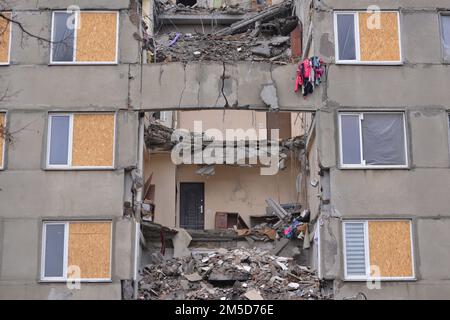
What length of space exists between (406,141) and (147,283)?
8.23 meters

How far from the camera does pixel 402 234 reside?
1958 cm

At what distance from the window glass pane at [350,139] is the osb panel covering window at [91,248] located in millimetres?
6656

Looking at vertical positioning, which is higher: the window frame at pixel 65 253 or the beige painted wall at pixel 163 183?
the beige painted wall at pixel 163 183

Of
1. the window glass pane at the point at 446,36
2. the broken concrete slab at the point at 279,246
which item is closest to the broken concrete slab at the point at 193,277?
A: the broken concrete slab at the point at 279,246

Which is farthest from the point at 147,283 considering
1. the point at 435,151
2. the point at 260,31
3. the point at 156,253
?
the point at 260,31

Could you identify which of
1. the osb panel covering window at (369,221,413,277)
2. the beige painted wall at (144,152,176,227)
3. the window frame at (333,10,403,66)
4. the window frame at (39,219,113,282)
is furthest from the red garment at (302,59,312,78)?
the beige painted wall at (144,152,176,227)

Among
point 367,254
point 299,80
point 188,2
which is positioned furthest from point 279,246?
point 188,2

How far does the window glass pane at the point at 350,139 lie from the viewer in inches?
794

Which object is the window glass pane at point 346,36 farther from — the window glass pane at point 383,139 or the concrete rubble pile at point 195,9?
the concrete rubble pile at point 195,9

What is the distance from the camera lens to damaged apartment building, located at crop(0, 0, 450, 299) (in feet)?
63.7

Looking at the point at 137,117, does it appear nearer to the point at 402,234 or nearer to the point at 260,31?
the point at 402,234

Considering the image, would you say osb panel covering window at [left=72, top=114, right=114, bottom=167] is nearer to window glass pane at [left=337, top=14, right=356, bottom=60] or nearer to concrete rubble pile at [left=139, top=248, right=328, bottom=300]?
concrete rubble pile at [left=139, top=248, right=328, bottom=300]

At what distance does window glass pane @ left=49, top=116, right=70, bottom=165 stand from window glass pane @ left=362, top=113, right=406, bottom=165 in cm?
811
